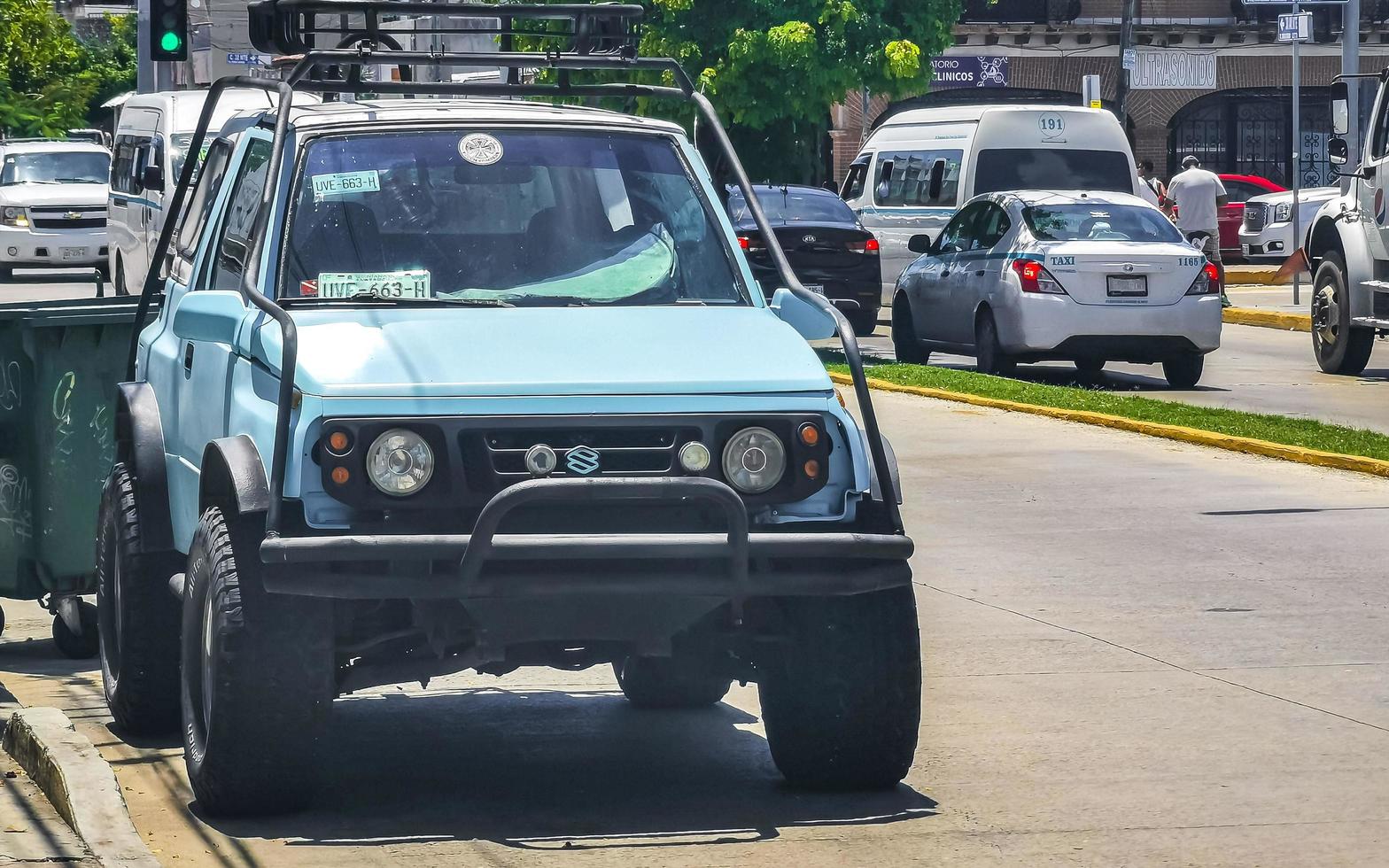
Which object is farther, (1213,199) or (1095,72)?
(1095,72)

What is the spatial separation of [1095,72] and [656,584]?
159 feet

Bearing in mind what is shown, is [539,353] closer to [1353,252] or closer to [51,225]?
[1353,252]

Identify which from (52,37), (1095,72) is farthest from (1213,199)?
(52,37)

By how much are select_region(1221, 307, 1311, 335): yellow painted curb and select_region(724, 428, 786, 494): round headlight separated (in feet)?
70.5

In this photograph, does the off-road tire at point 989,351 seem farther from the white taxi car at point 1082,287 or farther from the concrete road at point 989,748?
the concrete road at point 989,748

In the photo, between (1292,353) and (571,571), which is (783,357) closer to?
(571,571)

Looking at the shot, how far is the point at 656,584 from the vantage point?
5.68 meters

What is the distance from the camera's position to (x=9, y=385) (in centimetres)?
832

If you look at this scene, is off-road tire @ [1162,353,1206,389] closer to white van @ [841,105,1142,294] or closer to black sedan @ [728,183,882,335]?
black sedan @ [728,183,882,335]

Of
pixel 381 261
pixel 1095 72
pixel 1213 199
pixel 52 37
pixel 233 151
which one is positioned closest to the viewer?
pixel 381 261

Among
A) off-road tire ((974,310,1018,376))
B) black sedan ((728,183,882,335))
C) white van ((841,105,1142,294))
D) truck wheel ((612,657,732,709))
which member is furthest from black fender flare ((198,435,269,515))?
white van ((841,105,1142,294))

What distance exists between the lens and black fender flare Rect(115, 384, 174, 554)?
6.93 meters

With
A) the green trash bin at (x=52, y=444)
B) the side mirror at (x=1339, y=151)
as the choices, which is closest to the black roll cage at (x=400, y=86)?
the green trash bin at (x=52, y=444)

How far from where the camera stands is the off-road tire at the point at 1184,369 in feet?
63.1
